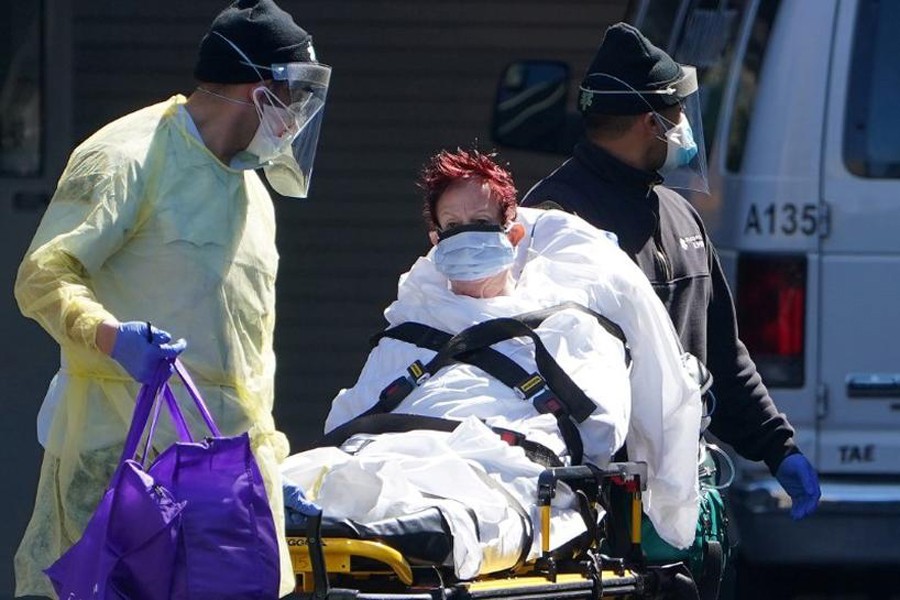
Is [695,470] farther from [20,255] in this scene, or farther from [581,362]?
[20,255]

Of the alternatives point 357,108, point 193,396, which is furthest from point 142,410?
point 357,108

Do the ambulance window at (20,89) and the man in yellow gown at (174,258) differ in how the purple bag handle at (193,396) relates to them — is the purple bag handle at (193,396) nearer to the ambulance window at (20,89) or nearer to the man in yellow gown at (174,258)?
the man in yellow gown at (174,258)

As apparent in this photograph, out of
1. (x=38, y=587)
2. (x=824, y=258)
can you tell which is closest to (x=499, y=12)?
(x=824, y=258)

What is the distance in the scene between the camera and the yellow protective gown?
11.4 feet

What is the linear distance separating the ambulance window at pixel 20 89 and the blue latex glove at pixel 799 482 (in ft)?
13.6

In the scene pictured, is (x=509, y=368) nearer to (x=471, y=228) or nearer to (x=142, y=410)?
(x=471, y=228)

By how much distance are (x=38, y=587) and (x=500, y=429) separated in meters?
0.96

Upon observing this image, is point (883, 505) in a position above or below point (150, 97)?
below

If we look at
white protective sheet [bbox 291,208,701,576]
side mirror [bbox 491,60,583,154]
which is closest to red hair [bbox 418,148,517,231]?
white protective sheet [bbox 291,208,701,576]

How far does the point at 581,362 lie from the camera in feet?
12.8

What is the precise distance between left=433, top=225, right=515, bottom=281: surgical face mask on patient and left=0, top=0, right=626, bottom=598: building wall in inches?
186

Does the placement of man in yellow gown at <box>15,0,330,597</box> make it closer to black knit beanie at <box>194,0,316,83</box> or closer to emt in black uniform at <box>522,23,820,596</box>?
black knit beanie at <box>194,0,316,83</box>

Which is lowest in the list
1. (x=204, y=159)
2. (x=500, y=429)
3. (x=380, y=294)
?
(x=380, y=294)

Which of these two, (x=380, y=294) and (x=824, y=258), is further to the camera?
(x=380, y=294)
